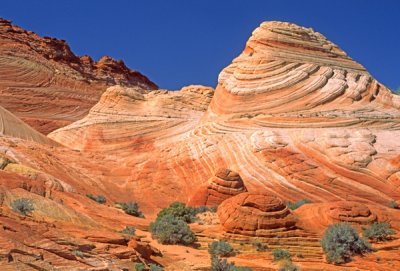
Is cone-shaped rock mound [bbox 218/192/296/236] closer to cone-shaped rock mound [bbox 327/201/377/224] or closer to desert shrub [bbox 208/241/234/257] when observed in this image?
desert shrub [bbox 208/241/234/257]

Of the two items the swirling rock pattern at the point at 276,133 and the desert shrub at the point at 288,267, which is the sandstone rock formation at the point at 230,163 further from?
the desert shrub at the point at 288,267

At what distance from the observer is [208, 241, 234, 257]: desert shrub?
1664 cm

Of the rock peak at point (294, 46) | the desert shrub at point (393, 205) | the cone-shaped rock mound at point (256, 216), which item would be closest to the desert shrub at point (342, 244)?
the cone-shaped rock mound at point (256, 216)

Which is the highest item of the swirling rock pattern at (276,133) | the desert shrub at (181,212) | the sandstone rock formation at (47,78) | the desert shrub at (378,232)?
the sandstone rock formation at (47,78)

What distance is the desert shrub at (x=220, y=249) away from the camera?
16641 mm

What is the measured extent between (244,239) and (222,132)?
1509cm

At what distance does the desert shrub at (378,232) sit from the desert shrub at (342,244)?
2.61ft

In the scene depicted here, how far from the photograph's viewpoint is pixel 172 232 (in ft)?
56.9

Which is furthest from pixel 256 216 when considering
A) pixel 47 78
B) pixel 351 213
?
pixel 47 78

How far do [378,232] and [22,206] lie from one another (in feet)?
34.4

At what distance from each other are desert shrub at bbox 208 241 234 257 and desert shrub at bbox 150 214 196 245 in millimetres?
863

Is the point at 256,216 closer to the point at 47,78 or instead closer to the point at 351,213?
the point at 351,213

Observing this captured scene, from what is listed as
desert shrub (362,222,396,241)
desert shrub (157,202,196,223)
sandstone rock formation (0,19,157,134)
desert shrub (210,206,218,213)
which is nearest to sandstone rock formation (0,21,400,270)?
desert shrub (362,222,396,241)

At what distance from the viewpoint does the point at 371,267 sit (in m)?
16.6
